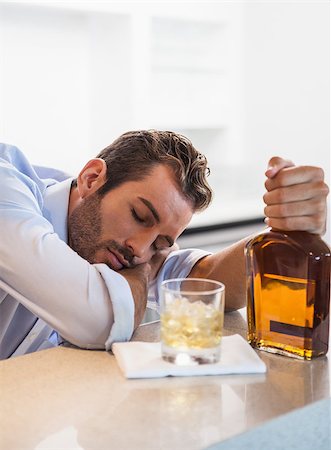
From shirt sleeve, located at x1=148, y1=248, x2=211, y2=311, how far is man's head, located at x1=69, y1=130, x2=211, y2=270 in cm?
5

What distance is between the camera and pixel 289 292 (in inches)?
42.7

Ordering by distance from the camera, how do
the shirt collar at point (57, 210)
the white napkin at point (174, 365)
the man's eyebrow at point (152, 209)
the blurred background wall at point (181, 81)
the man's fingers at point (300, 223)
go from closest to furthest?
the white napkin at point (174, 365)
the man's fingers at point (300, 223)
the man's eyebrow at point (152, 209)
the shirt collar at point (57, 210)
the blurred background wall at point (181, 81)

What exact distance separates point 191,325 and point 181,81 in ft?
9.74

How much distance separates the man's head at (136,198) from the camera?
1616 mm

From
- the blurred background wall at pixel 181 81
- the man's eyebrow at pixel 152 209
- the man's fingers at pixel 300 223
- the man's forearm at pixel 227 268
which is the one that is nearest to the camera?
the man's fingers at pixel 300 223

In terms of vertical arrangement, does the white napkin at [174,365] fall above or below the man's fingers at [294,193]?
below

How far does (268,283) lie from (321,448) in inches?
10.7

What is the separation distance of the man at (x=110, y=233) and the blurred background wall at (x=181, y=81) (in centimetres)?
146

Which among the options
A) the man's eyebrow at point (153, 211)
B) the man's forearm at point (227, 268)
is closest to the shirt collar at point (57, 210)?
the man's eyebrow at point (153, 211)

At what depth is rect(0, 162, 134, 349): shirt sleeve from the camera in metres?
1.18

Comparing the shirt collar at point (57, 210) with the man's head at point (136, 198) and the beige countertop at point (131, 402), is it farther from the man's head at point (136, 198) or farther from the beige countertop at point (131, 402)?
the beige countertop at point (131, 402)

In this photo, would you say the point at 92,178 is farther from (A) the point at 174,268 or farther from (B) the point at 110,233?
(A) the point at 174,268

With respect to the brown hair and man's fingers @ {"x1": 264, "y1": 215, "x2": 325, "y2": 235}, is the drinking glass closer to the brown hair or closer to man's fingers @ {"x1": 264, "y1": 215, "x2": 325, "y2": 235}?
man's fingers @ {"x1": 264, "y1": 215, "x2": 325, "y2": 235}

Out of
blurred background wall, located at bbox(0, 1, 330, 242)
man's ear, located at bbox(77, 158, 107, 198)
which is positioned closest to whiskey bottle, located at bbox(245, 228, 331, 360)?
man's ear, located at bbox(77, 158, 107, 198)
